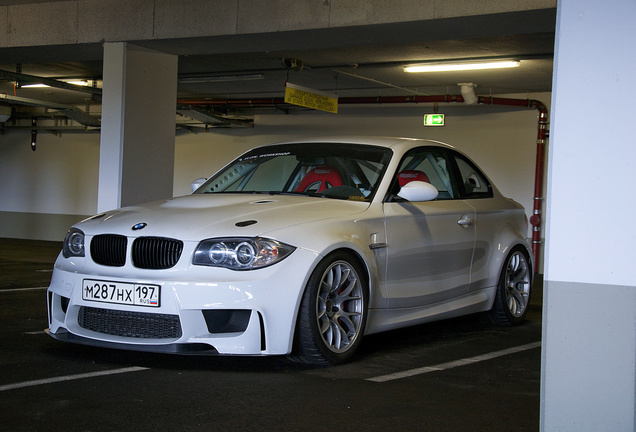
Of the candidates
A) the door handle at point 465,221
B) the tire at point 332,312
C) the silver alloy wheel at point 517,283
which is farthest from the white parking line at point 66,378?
the silver alloy wheel at point 517,283

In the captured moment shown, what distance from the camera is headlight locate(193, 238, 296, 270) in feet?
14.6

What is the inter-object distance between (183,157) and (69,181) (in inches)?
167

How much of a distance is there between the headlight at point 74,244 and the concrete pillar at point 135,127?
5.84 metres

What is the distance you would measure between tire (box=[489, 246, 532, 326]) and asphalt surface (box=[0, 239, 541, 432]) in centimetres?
85

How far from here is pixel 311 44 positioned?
10.8 m

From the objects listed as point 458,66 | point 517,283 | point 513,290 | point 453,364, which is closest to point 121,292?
point 453,364

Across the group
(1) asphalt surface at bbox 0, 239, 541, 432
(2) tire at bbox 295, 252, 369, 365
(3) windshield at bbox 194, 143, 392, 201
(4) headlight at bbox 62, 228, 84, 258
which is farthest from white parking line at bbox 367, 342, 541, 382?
(4) headlight at bbox 62, 228, 84, 258

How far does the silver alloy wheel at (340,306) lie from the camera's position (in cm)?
473

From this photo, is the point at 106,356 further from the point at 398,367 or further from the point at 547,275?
the point at 547,275

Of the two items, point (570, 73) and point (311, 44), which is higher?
point (311, 44)

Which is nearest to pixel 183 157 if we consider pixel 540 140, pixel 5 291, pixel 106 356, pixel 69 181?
pixel 69 181

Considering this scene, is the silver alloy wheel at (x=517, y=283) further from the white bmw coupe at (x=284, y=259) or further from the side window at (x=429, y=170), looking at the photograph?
the side window at (x=429, y=170)

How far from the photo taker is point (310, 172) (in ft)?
19.1

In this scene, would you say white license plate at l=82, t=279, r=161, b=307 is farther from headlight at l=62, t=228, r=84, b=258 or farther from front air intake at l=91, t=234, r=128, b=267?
headlight at l=62, t=228, r=84, b=258
